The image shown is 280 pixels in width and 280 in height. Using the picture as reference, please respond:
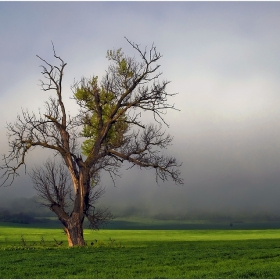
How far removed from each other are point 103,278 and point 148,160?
14824mm

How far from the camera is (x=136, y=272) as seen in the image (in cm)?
1384

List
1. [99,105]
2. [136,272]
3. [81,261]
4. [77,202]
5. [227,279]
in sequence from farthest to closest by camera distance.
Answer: [99,105]
[77,202]
[81,261]
[136,272]
[227,279]

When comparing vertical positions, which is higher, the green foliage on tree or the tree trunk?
the green foliage on tree

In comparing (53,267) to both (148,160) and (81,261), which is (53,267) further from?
(148,160)

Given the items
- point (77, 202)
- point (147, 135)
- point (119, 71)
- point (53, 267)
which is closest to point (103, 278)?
point (53, 267)

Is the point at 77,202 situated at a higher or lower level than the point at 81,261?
higher

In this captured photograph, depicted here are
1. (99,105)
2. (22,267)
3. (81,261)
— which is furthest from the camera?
(99,105)

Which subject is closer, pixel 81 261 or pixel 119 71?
pixel 81 261

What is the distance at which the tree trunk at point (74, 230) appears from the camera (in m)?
25.6

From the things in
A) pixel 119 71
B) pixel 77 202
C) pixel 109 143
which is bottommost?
pixel 77 202

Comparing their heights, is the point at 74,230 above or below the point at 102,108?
below

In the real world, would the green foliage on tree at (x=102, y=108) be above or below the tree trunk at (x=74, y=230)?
above

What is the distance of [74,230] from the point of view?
2567 centimetres

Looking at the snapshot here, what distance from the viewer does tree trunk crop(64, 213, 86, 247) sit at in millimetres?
25609
